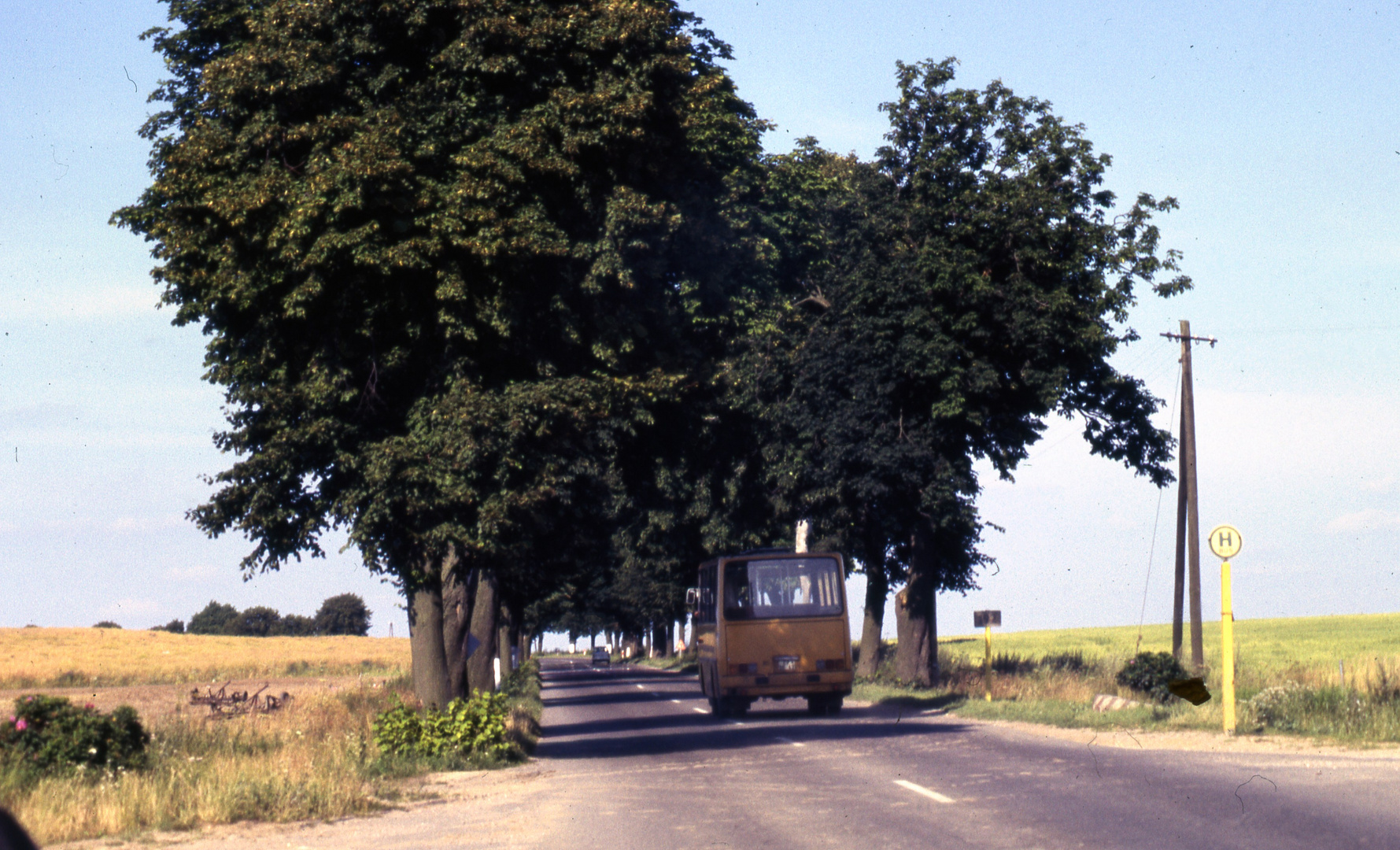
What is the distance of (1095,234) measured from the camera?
33031 millimetres

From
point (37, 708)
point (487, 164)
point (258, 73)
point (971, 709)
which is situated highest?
point (258, 73)

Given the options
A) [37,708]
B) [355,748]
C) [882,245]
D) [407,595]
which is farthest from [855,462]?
[37,708]

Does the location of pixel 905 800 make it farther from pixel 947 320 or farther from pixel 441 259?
pixel 947 320

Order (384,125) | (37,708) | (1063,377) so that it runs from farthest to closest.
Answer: (1063,377), (384,125), (37,708)

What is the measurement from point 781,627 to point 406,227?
12.9 metres

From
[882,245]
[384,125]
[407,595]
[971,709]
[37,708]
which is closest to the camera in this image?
[37,708]

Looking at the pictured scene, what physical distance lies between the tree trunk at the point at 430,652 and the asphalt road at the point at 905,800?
6.23 ft

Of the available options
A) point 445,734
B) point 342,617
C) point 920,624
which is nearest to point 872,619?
point 920,624

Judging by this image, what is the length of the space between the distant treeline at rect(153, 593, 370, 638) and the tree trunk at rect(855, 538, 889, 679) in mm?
151417

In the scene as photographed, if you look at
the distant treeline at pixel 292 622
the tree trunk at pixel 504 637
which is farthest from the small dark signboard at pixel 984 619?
the distant treeline at pixel 292 622

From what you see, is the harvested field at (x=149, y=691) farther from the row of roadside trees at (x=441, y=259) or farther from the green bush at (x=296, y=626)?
the green bush at (x=296, y=626)

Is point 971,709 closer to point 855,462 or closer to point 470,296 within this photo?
point 855,462

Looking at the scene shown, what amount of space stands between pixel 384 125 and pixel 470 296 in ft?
8.05

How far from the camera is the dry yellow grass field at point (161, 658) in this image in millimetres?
71938
